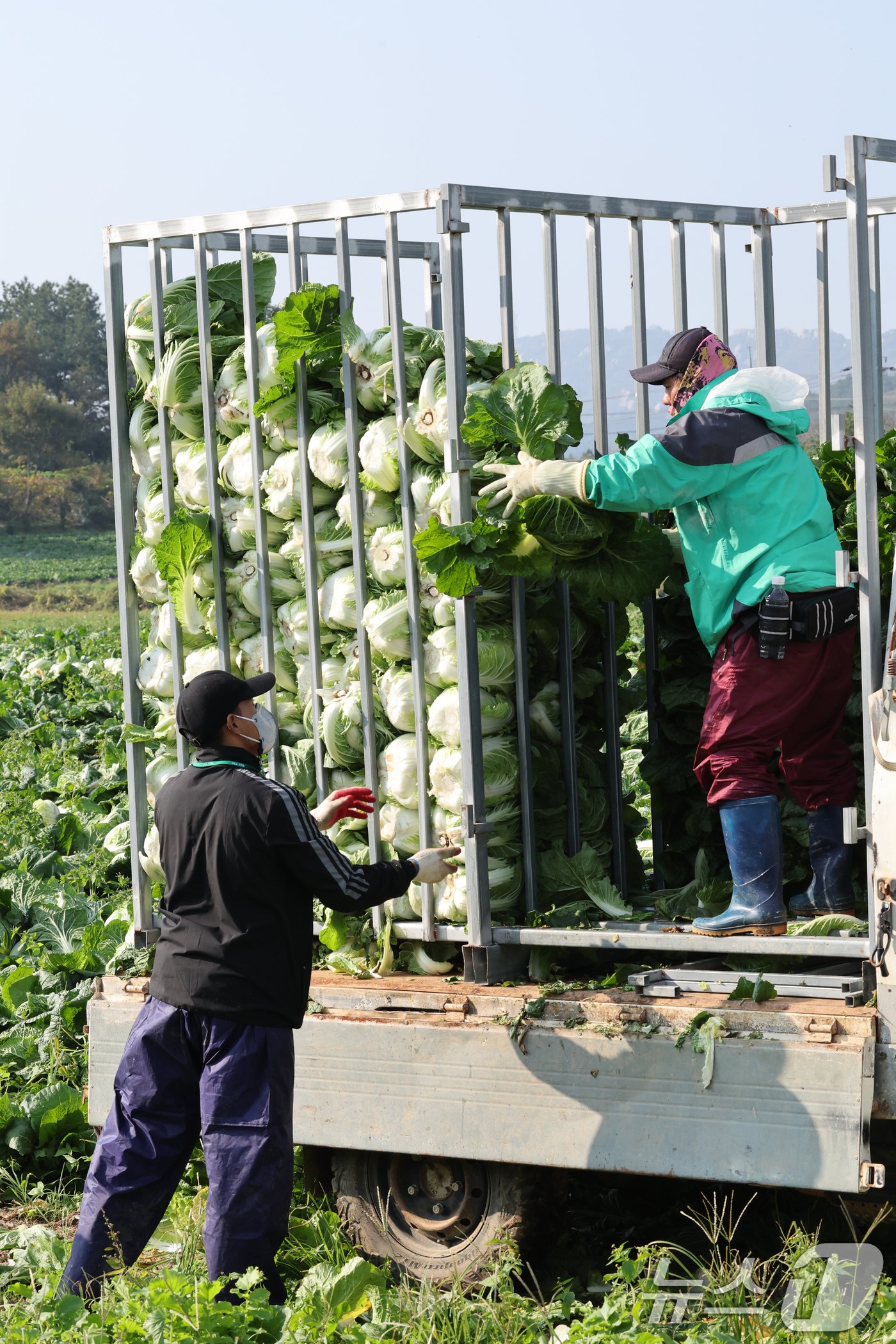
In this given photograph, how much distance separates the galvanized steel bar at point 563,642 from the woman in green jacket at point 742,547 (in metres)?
0.41

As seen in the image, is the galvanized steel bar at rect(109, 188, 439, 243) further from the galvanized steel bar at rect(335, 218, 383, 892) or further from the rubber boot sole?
the rubber boot sole

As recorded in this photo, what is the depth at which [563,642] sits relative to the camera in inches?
199

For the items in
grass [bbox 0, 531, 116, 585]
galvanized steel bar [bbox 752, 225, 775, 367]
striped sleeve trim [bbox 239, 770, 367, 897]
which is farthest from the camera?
grass [bbox 0, 531, 116, 585]

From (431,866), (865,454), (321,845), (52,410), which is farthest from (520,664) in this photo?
(52,410)

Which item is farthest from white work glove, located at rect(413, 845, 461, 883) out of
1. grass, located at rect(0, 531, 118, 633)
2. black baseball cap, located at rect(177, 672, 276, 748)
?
grass, located at rect(0, 531, 118, 633)

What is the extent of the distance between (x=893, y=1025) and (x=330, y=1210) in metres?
2.07

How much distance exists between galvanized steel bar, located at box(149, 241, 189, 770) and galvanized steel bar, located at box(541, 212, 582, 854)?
1.32 m

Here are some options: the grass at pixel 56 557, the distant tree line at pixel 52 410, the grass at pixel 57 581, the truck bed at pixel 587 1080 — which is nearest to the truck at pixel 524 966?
the truck bed at pixel 587 1080

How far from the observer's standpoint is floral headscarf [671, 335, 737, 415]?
470cm

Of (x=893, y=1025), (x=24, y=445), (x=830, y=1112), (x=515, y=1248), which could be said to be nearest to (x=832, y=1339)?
(x=830, y=1112)

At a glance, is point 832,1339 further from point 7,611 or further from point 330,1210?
point 7,611

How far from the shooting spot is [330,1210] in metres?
5.01

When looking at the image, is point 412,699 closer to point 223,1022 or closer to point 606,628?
point 606,628

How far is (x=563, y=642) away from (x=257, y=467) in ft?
3.87
